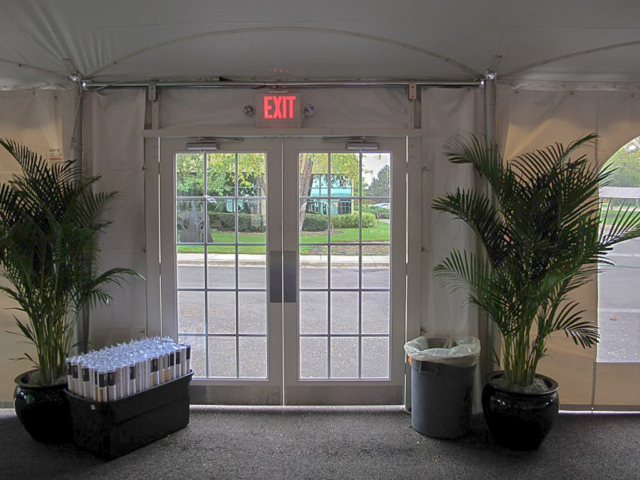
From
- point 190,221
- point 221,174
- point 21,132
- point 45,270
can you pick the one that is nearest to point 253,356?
point 190,221

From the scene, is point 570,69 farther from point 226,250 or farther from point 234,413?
point 234,413

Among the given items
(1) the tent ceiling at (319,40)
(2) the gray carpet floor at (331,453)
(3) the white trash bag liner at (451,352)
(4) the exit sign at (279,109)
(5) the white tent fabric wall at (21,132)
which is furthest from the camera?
(5) the white tent fabric wall at (21,132)

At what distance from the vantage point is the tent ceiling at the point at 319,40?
8.09 ft

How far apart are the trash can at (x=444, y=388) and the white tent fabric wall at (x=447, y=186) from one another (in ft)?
1.19

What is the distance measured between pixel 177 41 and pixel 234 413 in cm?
265

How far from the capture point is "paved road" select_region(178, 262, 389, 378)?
361cm

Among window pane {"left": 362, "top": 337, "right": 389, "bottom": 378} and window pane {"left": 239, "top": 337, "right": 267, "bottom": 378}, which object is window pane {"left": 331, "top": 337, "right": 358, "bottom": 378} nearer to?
window pane {"left": 362, "top": 337, "right": 389, "bottom": 378}

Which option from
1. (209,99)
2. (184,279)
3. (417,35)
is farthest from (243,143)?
(417,35)

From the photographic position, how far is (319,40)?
2.84m

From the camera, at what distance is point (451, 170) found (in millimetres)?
3459

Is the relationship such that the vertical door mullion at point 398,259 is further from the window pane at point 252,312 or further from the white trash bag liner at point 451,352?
the window pane at point 252,312

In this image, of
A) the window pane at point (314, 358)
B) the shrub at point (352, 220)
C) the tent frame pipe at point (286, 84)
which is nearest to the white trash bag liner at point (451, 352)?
the window pane at point (314, 358)

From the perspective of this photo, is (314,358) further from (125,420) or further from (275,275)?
(125,420)

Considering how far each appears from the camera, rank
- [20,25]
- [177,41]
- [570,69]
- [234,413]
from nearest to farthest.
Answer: [20,25] → [177,41] → [570,69] → [234,413]
